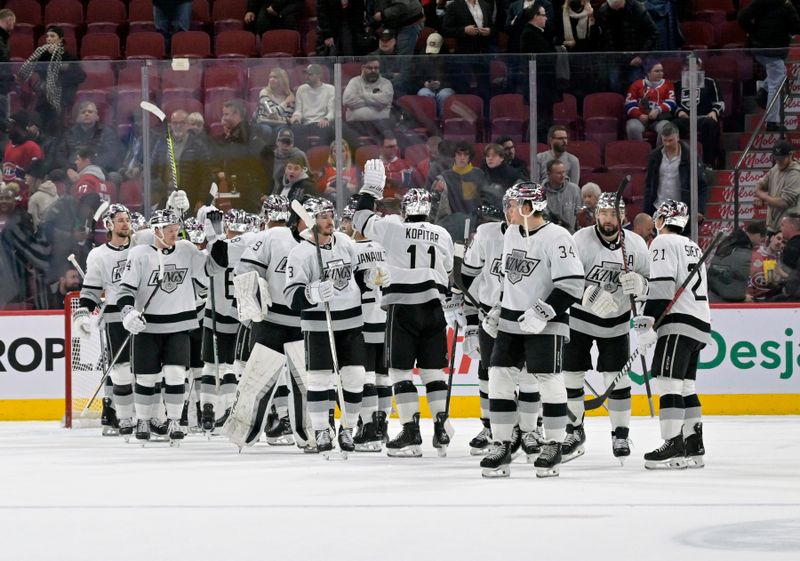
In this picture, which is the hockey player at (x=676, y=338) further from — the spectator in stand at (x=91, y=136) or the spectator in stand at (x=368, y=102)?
the spectator in stand at (x=91, y=136)

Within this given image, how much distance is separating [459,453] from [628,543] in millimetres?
3409

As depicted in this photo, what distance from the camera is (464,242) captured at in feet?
32.4

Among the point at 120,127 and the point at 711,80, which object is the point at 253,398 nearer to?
the point at 120,127

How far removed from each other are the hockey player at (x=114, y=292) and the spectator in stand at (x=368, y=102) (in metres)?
1.82

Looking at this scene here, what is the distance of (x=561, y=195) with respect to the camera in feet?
33.7

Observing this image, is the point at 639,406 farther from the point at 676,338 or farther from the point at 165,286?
the point at 165,286

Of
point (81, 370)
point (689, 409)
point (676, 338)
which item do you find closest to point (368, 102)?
point (81, 370)

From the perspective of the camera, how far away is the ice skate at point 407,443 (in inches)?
307

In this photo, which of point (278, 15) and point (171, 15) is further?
point (171, 15)

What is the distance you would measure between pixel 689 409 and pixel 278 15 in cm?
685

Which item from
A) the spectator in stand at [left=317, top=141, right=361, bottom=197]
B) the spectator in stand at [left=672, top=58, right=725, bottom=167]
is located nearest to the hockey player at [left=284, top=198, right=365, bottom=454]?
the spectator in stand at [left=317, top=141, right=361, bottom=197]

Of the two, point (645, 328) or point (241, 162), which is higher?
point (241, 162)

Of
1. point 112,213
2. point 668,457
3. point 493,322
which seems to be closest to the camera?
point 493,322

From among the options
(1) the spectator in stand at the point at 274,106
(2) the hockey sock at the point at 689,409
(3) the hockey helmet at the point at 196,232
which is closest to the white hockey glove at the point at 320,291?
(2) the hockey sock at the point at 689,409
